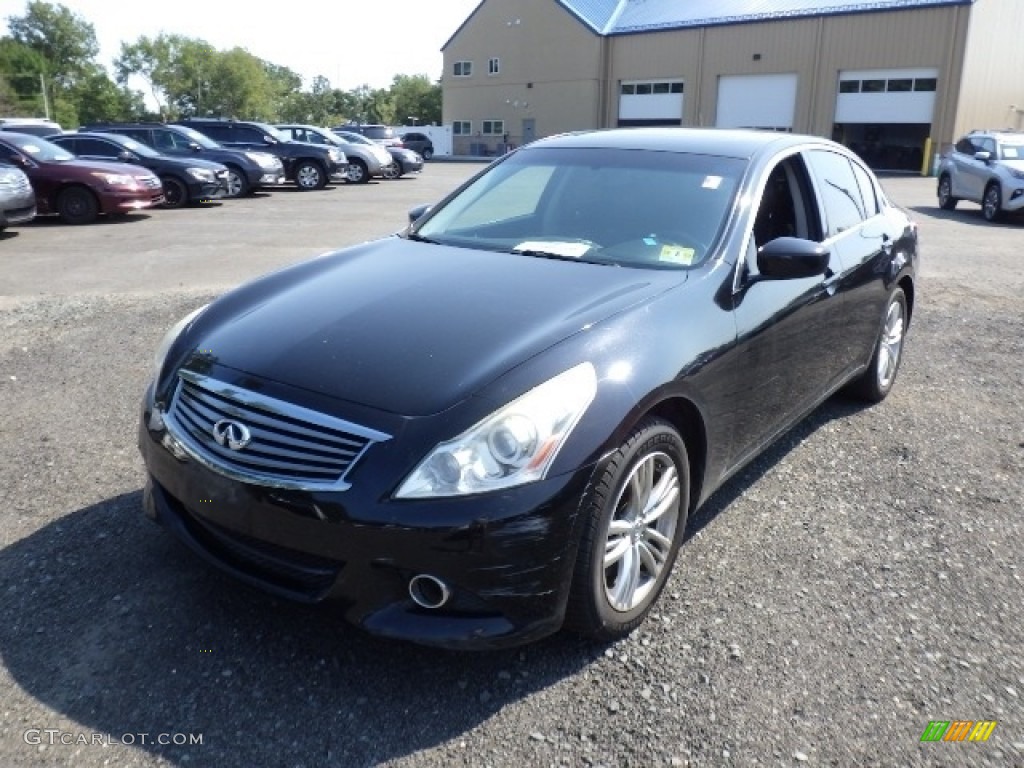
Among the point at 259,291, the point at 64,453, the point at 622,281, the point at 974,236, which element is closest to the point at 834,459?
the point at 622,281

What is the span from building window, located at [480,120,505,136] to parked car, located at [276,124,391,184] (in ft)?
99.7

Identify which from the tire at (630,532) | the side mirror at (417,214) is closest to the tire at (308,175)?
the side mirror at (417,214)

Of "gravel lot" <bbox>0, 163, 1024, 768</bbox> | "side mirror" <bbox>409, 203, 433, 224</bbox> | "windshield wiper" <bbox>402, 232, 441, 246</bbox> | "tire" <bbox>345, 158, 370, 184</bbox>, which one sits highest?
"side mirror" <bbox>409, 203, 433, 224</bbox>

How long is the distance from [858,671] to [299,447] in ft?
6.28

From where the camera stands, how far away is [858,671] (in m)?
2.78

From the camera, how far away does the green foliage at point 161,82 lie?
9350 centimetres

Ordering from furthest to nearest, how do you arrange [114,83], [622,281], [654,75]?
[114,83] < [654,75] < [622,281]

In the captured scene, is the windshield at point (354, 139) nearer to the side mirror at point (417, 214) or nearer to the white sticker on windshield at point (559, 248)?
the side mirror at point (417, 214)

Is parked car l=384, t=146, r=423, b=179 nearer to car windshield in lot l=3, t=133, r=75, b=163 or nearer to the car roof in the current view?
car windshield in lot l=3, t=133, r=75, b=163

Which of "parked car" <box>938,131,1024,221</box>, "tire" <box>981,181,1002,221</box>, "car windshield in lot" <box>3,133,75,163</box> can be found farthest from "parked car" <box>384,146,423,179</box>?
"tire" <box>981,181,1002,221</box>

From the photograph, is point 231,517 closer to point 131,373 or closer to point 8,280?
point 131,373

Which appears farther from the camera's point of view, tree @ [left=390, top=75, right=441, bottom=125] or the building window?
tree @ [left=390, top=75, right=441, bottom=125]

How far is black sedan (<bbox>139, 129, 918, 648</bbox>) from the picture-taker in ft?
8.16

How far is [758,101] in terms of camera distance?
1663 inches
